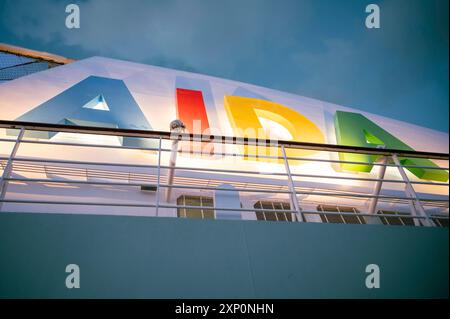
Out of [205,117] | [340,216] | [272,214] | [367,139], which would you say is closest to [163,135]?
[272,214]

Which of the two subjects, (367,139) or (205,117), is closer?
(205,117)

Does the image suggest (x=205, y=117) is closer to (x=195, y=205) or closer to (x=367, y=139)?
(x=195, y=205)

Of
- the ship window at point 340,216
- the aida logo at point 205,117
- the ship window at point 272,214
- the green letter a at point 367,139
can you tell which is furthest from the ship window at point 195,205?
the green letter a at point 367,139

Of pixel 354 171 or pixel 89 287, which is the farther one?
pixel 354 171

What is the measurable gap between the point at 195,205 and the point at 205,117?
169cm

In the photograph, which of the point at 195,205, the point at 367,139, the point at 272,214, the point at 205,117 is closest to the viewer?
the point at 195,205

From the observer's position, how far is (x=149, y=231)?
2.00m

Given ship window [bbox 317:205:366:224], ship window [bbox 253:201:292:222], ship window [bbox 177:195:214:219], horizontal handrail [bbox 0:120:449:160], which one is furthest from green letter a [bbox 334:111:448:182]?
horizontal handrail [bbox 0:120:449:160]

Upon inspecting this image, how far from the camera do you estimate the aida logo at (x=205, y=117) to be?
4.80 meters

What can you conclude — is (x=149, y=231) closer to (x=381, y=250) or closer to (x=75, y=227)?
(x=75, y=227)

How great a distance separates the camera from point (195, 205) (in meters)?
4.44

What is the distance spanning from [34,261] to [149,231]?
2.07 feet
